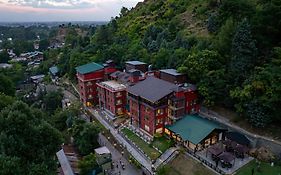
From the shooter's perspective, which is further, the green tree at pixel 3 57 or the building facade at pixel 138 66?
the green tree at pixel 3 57

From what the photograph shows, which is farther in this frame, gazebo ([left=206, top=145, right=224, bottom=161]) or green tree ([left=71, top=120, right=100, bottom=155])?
green tree ([left=71, top=120, right=100, bottom=155])

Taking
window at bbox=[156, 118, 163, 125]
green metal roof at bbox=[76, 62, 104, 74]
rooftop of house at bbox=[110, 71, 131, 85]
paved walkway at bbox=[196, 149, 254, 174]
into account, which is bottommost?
paved walkway at bbox=[196, 149, 254, 174]

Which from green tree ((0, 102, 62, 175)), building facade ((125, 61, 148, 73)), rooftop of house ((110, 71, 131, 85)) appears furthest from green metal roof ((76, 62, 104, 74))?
green tree ((0, 102, 62, 175))

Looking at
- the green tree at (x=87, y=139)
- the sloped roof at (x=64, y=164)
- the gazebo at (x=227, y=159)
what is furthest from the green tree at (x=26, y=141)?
the gazebo at (x=227, y=159)

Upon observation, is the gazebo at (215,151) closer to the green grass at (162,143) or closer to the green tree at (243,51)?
the green grass at (162,143)

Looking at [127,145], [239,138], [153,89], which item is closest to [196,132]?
[239,138]

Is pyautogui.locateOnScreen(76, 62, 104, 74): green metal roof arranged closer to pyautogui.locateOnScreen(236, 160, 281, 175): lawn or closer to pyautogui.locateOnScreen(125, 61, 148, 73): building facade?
pyautogui.locateOnScreen(125, 61, 148, 73): building facade

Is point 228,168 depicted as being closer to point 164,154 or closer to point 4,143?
point 164,154
